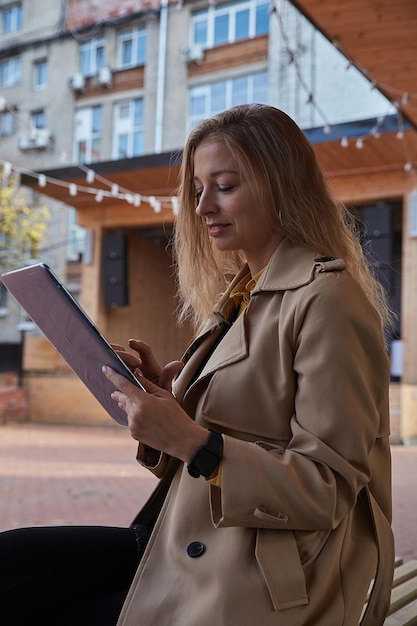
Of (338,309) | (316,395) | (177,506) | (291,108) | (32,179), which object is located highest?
(291,108)

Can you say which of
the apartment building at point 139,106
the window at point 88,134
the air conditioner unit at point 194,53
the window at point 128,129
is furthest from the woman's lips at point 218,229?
the window at point 88,134

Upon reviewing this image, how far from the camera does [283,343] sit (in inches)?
52.4

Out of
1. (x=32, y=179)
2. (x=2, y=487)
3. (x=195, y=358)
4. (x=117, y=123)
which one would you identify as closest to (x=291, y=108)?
(x=117, y=123)

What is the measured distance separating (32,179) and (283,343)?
42.4ft

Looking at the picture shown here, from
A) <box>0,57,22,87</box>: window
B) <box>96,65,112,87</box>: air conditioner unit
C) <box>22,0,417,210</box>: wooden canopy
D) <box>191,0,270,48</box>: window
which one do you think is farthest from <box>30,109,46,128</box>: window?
<box>22,0,417,210</box>: wooden canopy

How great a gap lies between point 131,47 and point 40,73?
407 cm

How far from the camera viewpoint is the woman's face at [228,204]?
1.51m

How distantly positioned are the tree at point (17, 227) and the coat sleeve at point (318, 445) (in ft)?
55.4

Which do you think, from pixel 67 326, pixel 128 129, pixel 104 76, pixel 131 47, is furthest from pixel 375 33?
pixel 131 47

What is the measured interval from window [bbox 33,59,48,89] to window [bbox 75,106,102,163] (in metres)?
2.54

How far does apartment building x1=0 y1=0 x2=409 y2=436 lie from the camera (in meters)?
13.5

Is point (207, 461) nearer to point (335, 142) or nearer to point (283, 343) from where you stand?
point (283, 343)

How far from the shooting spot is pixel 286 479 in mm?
1221

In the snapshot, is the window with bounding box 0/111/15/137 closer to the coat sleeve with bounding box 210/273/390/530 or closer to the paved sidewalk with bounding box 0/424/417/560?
the paved sidewalk with bounding box 0/424/417/560
